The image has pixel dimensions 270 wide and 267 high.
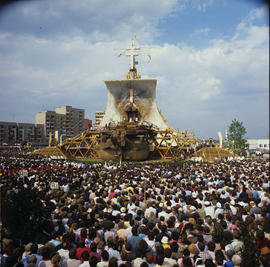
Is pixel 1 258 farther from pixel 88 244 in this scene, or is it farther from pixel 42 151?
pixel 42 151

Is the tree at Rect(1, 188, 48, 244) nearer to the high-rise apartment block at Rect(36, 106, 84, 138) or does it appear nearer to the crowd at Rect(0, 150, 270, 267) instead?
the crowd at Rect(0, 150, 270, 267)

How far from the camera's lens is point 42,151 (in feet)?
117

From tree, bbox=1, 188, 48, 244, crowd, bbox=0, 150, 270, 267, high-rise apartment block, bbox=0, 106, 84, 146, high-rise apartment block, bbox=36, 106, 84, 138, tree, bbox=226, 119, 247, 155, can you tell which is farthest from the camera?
high-rise apartment block, bbox=36, 106, 84, 138

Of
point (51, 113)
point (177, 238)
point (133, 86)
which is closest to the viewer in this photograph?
point (177, 238)

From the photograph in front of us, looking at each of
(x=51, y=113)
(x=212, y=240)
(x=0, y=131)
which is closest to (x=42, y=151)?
(x=212, y=240)

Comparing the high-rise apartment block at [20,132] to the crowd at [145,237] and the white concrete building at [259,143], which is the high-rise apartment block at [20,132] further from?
the crowd at [145,237]

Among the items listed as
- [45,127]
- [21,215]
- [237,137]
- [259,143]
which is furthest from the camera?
[45,127]

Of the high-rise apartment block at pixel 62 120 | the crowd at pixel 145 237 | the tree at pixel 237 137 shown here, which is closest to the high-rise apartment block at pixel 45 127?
the high-rise apartment block at pixel 62 120

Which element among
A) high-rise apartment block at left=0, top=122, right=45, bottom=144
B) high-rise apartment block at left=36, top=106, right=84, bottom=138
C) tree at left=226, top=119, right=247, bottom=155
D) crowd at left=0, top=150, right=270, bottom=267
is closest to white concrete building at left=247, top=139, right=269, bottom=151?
tree at left=226, top=119, right=247, bottom=155

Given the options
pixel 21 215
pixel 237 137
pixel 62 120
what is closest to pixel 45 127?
pixel 62 120

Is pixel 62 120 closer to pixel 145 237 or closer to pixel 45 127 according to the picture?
pixel 45 127

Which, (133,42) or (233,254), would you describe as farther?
(133,42)

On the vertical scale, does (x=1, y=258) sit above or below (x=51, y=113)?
below

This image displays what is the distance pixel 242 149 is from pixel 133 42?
30.3 m
